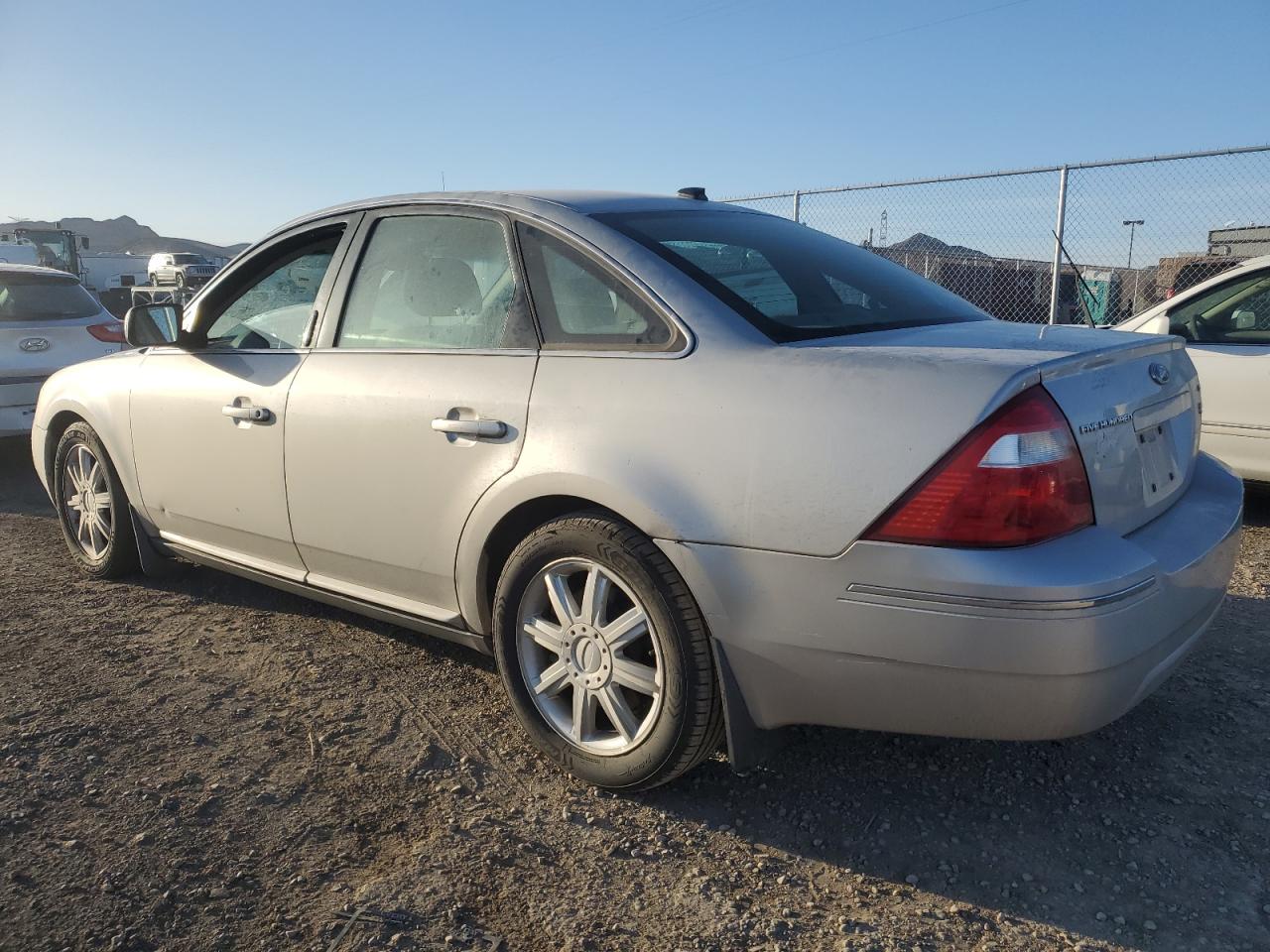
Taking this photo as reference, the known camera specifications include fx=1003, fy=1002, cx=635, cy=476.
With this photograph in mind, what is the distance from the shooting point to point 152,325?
3.98 m

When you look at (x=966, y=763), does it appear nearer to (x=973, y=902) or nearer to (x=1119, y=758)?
(x=1119, y=758)

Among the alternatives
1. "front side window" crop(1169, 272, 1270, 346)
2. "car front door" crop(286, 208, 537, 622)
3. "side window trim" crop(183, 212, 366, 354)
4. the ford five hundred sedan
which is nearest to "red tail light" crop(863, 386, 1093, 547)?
the ford five hundred sedan

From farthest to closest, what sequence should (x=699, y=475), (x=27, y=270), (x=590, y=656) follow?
1. (x=27, y=270)
2. (x=590, y=656)
3. (x=699, y=475)

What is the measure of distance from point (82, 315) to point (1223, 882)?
7.94 m

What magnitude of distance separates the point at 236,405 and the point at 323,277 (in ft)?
1.81

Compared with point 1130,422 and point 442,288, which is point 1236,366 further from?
point 442,288

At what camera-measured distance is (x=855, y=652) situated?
7.16ft

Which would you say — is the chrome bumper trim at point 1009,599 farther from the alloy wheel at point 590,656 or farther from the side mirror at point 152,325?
the side mirror at point 152,325

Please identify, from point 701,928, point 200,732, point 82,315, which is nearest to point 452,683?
point 200,732

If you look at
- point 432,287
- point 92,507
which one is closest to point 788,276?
point 432,287

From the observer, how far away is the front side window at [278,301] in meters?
3.54

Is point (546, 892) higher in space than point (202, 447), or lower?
lower

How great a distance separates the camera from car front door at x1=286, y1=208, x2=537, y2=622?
2.81m

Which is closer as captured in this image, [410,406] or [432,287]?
[410,406]
